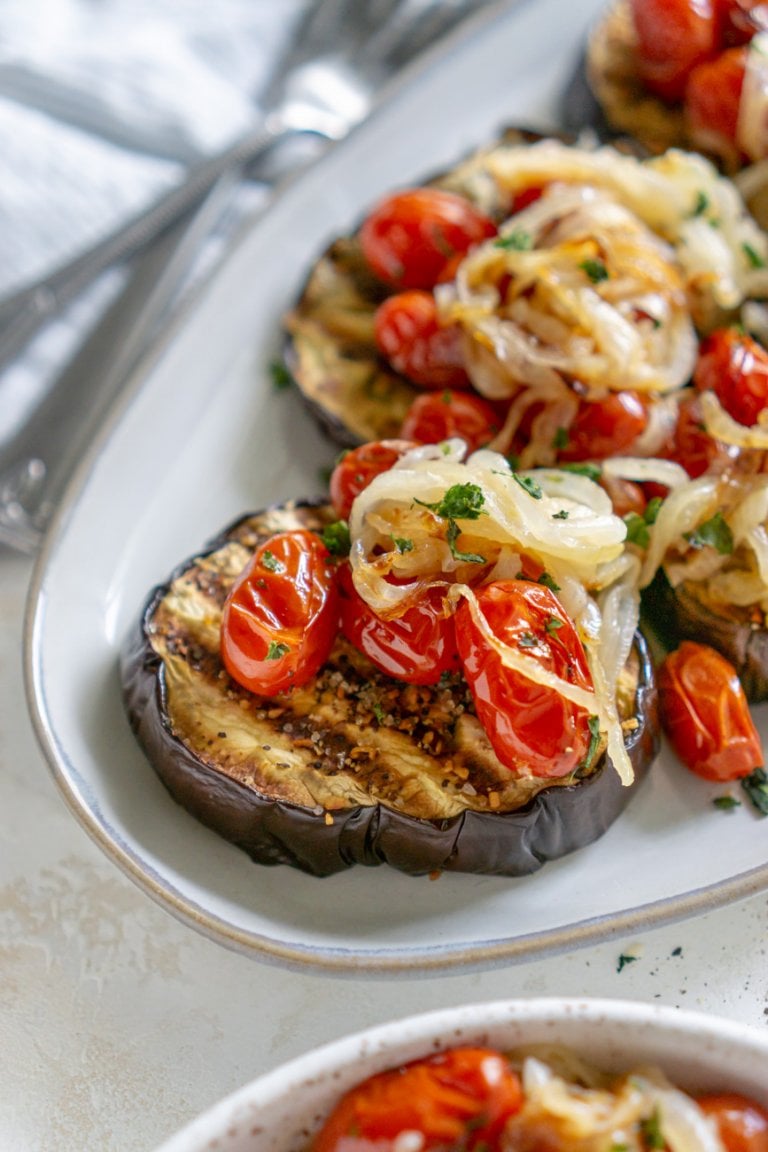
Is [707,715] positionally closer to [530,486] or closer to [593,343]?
[530,486]

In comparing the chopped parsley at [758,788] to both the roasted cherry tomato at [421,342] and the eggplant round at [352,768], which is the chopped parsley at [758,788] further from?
the roasted cherry tomato at [421,342]

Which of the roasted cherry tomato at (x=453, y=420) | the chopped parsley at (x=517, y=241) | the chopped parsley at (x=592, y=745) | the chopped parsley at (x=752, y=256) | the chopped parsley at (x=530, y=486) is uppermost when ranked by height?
the chopped parsley at (x=752, y=256)

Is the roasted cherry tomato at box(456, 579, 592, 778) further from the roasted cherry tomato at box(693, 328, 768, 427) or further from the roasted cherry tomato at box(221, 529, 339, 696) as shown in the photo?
the roasted cherry tomato at box(693, 328, 768, 427)

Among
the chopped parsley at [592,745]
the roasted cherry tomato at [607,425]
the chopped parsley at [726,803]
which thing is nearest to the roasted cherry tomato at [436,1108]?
the chopped parsley at [592,745]

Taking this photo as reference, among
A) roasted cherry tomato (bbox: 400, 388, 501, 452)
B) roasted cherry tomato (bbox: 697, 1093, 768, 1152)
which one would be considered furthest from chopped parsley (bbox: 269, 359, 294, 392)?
roasted cherry tomato (bbox: 697, 1093, 768, 1152)

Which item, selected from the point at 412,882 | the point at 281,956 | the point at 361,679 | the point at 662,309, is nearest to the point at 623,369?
the point at 662,309

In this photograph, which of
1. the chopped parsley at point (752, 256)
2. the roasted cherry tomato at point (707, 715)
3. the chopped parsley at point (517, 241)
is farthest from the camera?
the chopped parsley at point (752, 256)

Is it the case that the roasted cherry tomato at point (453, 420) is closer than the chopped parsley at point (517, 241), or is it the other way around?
the roasted cherry tomato at point (453, 420)
